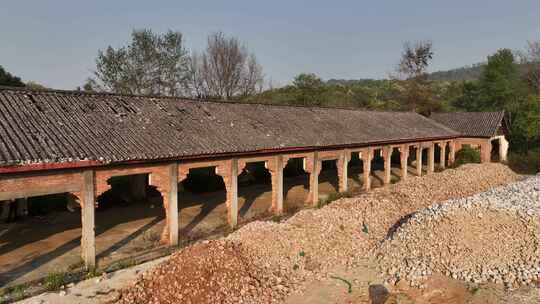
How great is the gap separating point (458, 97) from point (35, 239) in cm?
6393

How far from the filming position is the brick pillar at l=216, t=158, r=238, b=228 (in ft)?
41.6

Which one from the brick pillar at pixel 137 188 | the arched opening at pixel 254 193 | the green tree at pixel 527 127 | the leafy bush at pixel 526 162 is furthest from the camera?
the green tree at pixel 527 127

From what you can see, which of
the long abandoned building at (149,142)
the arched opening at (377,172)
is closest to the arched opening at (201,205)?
the long abandoned building at (149,142)

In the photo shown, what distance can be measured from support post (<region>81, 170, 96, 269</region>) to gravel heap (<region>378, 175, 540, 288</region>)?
7.75 meters

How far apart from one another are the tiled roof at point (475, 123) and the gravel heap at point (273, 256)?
57.5 ft

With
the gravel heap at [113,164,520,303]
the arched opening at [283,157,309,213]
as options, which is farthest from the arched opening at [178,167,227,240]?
the arched opening at [283,157,309,213]

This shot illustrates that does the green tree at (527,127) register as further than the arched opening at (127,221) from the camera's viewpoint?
Yes

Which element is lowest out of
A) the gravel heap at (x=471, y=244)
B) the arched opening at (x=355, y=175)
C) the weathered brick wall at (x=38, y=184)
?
the arched opening at (x=355, y=175)

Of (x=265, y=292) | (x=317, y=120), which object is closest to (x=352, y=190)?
(x=317, y=120)

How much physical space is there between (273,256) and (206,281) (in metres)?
2.25

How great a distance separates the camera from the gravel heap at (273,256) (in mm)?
8250

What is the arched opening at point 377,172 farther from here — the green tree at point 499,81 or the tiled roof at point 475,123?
the green tree at point 499,81

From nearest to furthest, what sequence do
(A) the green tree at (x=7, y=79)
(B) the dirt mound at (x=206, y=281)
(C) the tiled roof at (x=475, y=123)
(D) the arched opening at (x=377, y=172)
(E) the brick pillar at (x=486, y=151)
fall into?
(B) the dirt mound at (x=206, y=281)
(D) the arched opening at (x=377, y=172)
(A) the green tree at (x=7, y=79)
(E) the brick pillar at (x=486, y=151)
(C) the tiled roof at (x=475, y=123)

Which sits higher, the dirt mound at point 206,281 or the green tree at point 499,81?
the green tree at point 499,81
